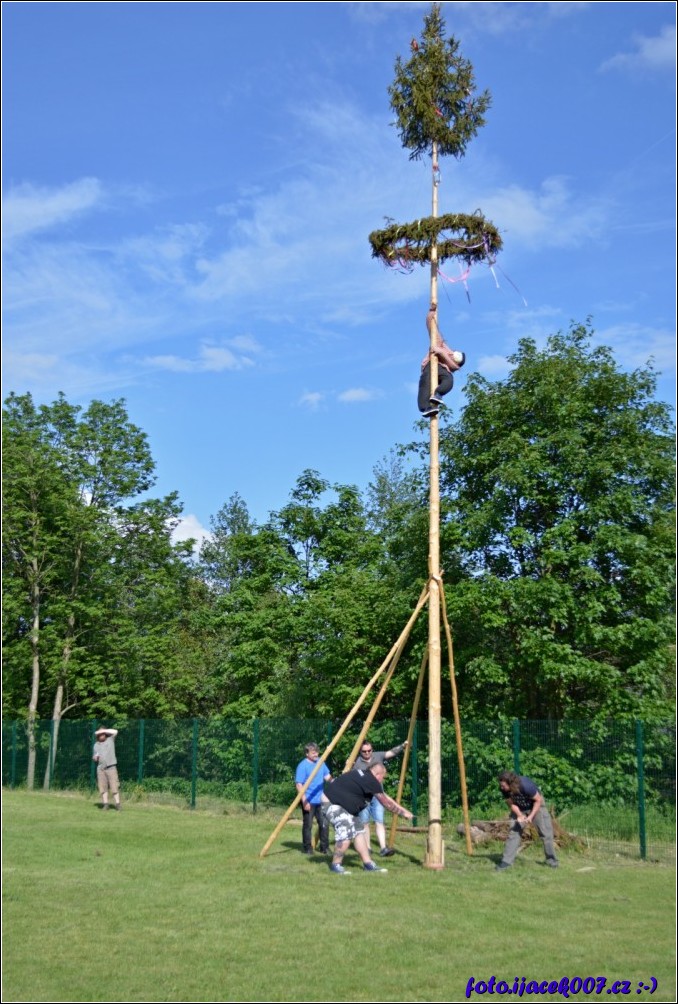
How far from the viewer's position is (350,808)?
12.4 metres

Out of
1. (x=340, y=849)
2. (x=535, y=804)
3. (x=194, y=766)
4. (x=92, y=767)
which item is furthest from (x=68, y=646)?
(x=535, y=804)

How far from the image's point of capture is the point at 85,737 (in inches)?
1045

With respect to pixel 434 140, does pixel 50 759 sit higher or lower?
lower

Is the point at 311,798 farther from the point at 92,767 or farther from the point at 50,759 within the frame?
the point at 50,759

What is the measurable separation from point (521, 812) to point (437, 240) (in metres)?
9.08

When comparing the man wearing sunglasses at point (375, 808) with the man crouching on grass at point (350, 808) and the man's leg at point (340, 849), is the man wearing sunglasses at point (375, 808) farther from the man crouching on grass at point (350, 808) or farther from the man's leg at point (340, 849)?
the man's leg at point (340, 849)

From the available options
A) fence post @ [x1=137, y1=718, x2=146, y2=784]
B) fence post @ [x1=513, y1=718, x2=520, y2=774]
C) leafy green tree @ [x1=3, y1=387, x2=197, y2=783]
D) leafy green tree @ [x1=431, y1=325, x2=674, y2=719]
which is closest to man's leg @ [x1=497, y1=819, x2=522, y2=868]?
fence post @ [x1=513, y1=718, x2=520, y2=774]

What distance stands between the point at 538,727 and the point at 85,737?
14716mm

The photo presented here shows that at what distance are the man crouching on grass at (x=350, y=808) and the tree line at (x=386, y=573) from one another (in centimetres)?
667

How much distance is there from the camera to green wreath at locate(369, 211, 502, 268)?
1523 centimetres

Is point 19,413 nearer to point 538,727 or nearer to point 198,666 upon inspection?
point 198,666

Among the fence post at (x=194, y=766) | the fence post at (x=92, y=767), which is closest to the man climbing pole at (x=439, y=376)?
the fence post at (x=194, y=766)

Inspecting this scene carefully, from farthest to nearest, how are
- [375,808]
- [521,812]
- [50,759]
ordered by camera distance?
[50,759] → [375,808] → [521,812]

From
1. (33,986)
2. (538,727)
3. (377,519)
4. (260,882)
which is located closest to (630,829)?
(538,727)
